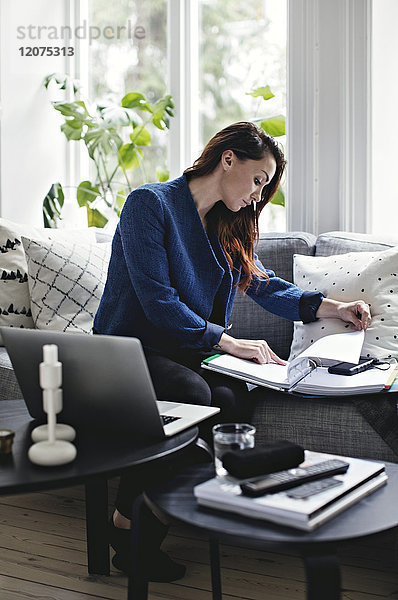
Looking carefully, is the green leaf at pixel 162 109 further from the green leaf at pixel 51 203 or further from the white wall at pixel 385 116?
the white wall at pixel 385 116

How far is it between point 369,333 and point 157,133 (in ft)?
6.48

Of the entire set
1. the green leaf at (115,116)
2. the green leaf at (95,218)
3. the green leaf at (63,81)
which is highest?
the green leaf at (63,81)

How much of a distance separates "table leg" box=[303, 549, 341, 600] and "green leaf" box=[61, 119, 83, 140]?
265cm

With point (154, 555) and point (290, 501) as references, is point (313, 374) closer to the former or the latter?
point (154, 555)

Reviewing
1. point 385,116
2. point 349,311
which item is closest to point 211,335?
point 349,311

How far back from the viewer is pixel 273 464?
110 centimetres

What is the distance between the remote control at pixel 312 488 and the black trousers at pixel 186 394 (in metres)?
0.64

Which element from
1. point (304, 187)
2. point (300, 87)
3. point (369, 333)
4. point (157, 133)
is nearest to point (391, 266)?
point (369, 333)

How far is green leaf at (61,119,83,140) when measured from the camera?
3.26 m

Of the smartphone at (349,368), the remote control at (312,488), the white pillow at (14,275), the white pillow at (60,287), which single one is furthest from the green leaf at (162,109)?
the remote control at (312,488)

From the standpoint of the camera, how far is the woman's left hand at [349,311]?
6.90 ft

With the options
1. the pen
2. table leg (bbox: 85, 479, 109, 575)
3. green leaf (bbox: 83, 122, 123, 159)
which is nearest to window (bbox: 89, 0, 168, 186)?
green leaf (bbox: 83, 122, 123, 159)

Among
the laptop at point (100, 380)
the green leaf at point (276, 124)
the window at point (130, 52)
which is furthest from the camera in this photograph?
Result: the window at point (130, 52)

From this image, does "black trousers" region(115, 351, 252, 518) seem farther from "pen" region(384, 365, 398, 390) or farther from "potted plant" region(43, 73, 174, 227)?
"potted plant" region(43, 73, 174, 227)
